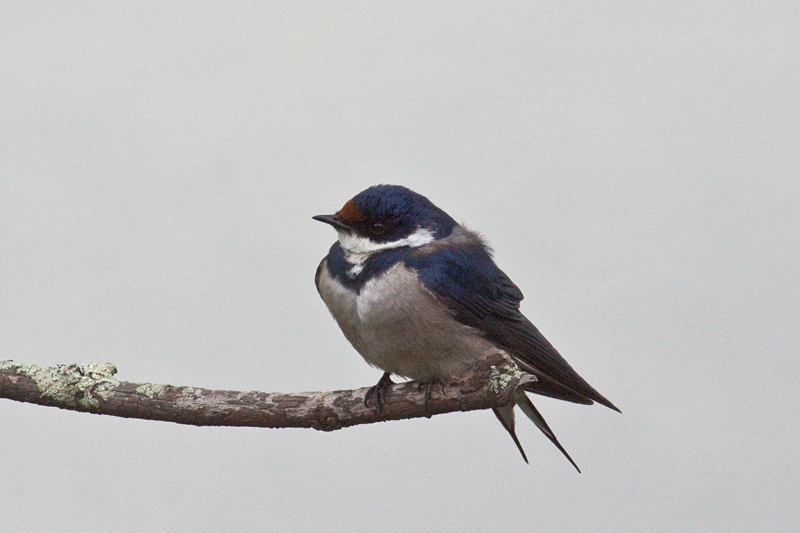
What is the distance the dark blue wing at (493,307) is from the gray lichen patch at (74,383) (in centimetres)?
79

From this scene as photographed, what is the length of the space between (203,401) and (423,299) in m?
0.58

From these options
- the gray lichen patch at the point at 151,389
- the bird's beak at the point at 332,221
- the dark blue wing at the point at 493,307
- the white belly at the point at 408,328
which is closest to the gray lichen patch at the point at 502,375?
the white belly at the point at 408,328

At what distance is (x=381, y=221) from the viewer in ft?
8.11

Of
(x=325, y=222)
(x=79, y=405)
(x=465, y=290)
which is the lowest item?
(x=79, y=405)

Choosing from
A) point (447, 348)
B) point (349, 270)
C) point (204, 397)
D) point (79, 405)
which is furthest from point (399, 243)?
point (79, 405)

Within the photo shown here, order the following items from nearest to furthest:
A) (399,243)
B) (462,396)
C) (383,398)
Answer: (462,396) → (383,398) → (399,243)

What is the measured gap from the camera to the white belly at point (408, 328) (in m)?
2.34

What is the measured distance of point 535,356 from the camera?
8.30ft

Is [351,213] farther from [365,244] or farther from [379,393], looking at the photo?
[379,393]

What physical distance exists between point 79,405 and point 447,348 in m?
0.89

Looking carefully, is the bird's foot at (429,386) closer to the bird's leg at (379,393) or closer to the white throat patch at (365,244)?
the bird's leg at (379,393)

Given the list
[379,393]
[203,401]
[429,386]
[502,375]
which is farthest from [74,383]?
[502,375]

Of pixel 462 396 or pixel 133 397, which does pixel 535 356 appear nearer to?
pixel 462 396

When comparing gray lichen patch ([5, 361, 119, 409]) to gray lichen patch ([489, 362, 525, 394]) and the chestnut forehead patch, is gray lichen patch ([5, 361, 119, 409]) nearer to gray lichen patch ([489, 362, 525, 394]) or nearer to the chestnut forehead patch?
the chestnut forehead patch
